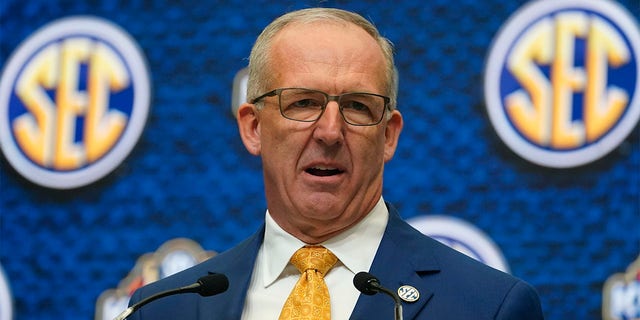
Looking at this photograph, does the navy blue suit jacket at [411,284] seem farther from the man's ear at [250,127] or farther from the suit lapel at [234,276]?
the man's ear at [250,127]

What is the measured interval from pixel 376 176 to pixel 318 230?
17 cm

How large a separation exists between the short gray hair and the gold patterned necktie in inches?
14.1

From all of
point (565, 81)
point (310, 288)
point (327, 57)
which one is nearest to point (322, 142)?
point (327, 57)

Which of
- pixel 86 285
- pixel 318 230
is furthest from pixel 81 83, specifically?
pixel 318 230

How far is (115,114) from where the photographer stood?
12.5ft

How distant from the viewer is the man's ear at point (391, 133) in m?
2.42

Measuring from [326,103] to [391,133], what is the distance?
25 cm

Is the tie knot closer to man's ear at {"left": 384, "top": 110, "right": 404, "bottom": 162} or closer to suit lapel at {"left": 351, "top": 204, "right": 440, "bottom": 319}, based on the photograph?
suit lapel at {"left": 351, "top": 204, "right": 440, "bottom": 319}

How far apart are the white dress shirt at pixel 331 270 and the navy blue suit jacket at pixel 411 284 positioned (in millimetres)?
29

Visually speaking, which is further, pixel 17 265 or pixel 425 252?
pixel 17 265

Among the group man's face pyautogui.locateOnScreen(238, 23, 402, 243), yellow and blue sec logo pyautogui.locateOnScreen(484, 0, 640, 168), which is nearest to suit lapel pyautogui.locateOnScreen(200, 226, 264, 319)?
man's face pyautogui.locateOnScreen(238, 23, 402, 243)

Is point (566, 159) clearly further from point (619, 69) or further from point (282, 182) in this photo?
point (282, 182)

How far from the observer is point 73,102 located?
151 inches

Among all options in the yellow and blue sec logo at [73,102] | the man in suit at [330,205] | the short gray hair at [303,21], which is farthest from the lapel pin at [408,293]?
the yellow and blue sec logo at [73,102]
